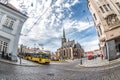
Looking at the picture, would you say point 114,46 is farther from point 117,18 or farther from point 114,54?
point 117,18

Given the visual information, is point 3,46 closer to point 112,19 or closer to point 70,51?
point 112,19

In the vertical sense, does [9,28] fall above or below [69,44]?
below

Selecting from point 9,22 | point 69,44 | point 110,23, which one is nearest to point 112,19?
point 110,23

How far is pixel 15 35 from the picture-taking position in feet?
89.5

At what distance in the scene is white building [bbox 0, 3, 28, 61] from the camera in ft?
82.3

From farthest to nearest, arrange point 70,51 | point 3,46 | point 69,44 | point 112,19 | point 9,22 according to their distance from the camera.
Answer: point 69,44, point 70,51, point 112,19, point 9,22, point 3,46

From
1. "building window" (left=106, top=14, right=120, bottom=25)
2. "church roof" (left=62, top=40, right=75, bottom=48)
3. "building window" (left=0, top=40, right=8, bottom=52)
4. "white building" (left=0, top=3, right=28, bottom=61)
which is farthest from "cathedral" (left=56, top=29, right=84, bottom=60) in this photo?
"building window" (left=0, top=40, right=8, bottom=52)

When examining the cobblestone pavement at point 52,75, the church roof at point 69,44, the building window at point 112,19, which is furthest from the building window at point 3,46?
the church roof at point 69,44

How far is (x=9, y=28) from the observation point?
85.9 feet

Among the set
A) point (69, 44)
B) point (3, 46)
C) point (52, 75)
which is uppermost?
point (69, 44)

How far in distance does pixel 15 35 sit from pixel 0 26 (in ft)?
11.0

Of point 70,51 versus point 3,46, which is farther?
point 70,51

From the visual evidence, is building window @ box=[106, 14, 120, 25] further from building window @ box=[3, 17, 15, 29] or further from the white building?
building window @ box=[3, 17, 15, 29]

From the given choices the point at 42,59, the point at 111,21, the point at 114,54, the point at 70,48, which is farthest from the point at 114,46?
the point at 70,48
